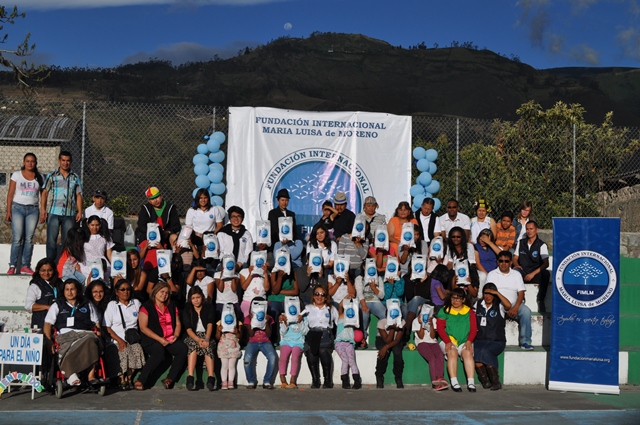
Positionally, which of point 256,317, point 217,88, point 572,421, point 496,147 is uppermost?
point 217,88

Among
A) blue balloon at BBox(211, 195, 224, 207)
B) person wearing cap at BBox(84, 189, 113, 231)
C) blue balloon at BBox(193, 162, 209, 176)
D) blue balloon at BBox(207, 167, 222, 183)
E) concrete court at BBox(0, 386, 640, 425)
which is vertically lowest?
concrete court at BBox(0, 386, 640, 425)

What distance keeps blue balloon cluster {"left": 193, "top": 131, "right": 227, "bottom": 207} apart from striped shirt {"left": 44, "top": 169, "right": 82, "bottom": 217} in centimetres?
196

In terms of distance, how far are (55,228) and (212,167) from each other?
243 centimetres

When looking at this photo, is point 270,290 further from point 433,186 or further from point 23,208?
point 433,186

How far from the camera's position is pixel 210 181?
1168cm

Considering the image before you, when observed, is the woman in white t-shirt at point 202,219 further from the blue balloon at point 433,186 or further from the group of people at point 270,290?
the blue balloon at point 433,186

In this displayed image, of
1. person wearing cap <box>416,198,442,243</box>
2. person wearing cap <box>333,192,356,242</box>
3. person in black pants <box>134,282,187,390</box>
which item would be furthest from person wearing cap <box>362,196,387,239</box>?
person in black pants <box>134,282,187,390</box>

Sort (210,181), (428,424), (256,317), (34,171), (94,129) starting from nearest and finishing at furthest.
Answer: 1. (428,424)
2. (256,317)
3. (34,171)
4. (210,181)
5. (94,129)

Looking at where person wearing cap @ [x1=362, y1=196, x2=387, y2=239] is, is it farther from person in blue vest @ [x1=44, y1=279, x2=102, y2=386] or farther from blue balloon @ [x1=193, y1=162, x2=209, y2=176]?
person in blue vest @ [x1=44, y1=279, x2=102, y2=386]

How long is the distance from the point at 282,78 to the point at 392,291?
74519mm

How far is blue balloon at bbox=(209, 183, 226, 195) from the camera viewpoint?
38.0ft

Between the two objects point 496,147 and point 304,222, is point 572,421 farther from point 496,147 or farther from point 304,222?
point 496,147

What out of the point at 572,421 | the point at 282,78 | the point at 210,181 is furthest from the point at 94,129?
the point at 282,78

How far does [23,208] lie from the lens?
1012 centimetres
